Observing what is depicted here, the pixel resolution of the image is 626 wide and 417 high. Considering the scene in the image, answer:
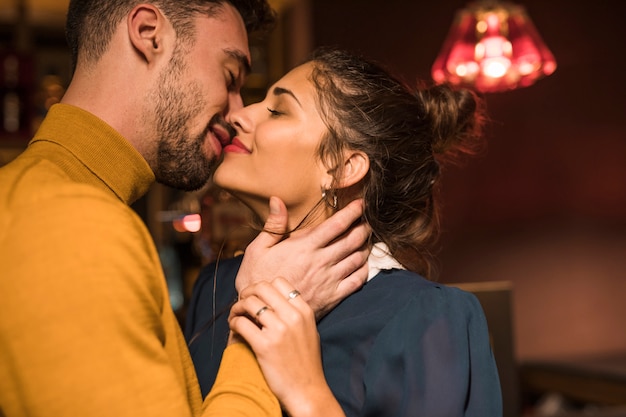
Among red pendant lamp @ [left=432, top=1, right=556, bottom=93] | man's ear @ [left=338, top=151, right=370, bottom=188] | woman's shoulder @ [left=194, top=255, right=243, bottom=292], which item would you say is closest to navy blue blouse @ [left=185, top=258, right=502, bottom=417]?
man's ear @ [left=338, top=151, right=370, bottom=188]

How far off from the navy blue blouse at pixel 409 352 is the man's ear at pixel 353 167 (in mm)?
212

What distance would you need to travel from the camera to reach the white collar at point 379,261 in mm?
1488

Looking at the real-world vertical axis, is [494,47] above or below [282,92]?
below

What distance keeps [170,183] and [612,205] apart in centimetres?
413

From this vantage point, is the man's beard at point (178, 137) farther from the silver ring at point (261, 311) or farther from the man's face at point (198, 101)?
Answer: the silver ring at point (261, 311)

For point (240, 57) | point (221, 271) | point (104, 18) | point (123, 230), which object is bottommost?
point (221, 271)

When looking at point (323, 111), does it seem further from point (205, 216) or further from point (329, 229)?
point (205, 216)

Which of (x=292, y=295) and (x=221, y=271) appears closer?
(x=292, y=295)

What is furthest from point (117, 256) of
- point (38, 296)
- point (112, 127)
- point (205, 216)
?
point (205, 216)

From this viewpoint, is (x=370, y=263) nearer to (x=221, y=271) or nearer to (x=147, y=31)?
(x=221, y=271)

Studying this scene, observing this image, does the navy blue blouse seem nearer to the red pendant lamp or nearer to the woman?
the woman

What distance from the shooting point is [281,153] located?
4.94ft

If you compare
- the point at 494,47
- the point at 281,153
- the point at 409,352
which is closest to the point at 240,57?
the point at 281,153

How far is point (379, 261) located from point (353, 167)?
0.20 metres
